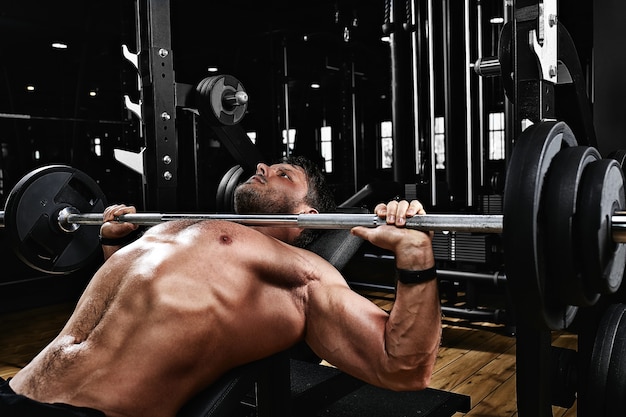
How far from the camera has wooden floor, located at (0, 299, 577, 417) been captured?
2.35 metres

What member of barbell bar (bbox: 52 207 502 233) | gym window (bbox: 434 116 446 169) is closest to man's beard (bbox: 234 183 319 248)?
barbell bar (bbox: 52 207 502 233)

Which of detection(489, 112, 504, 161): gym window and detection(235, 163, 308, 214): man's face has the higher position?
detection(489, 112, 504, 161): gym window

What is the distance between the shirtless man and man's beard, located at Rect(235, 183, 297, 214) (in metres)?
0.36

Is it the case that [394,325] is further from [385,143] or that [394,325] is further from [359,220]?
[385,143]

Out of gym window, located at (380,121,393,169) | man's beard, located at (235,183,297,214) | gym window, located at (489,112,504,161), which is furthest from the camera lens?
gym window, located at (380,121,393,169)

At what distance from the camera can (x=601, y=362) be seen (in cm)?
146

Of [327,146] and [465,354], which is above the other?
[327,146]

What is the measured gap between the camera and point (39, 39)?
4.12 metres

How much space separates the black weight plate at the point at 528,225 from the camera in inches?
35.5

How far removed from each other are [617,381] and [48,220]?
1799mm

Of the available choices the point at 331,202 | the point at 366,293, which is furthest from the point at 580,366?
the point at 366,293

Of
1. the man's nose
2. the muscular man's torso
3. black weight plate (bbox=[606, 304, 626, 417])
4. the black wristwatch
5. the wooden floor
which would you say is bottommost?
the wooden floor

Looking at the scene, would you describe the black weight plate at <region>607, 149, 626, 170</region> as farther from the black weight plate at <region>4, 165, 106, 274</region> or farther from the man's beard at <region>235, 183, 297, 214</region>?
the black weight plate at <region>4, 165, 106, 274</region>

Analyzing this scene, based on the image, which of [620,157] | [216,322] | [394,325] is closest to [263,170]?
[216,322]
